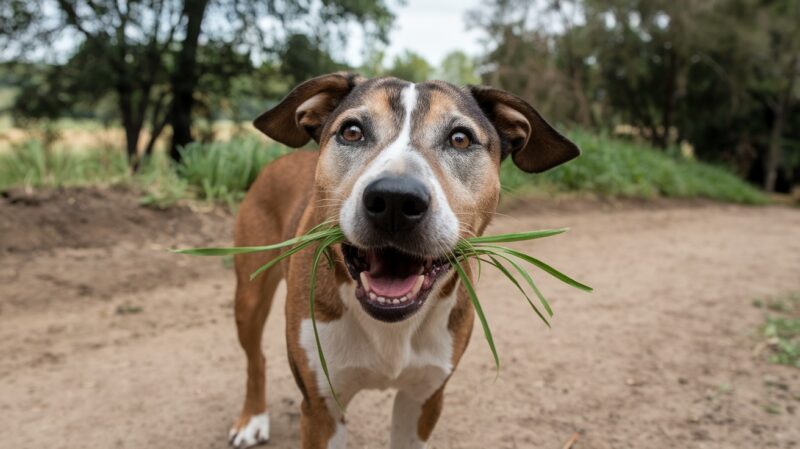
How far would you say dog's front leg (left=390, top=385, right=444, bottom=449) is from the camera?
2.81 m

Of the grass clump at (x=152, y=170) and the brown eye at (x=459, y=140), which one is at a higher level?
the brown eye at (x=459, y=140)

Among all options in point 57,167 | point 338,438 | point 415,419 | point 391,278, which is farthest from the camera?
point 57,167

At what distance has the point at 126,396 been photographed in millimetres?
3764

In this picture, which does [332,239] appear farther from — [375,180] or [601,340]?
[601,340]

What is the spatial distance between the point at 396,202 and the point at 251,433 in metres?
1.97

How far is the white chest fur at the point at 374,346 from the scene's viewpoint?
255 cm

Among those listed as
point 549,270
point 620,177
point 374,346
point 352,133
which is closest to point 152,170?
point 352,133

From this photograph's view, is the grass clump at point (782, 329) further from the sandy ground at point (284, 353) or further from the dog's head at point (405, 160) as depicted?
the dog's head at point (405, 160)

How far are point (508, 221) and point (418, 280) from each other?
22.1ft

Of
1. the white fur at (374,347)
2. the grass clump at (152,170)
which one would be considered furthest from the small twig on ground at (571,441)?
the grass clump at (152,170)

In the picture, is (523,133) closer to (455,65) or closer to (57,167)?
(57,167)

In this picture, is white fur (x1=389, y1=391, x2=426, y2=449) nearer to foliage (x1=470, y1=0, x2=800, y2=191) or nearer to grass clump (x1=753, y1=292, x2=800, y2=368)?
grass clump (x1=753, y1=292, x2=800, y2=368)

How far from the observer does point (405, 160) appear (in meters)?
2.16

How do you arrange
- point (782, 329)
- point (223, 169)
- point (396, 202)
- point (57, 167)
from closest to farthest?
point (396, 202)
point (782, 329)
point (57, 167)
point (223, 169)
